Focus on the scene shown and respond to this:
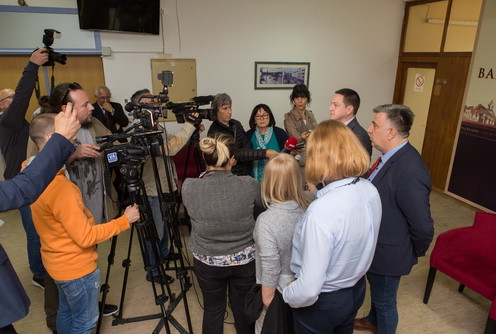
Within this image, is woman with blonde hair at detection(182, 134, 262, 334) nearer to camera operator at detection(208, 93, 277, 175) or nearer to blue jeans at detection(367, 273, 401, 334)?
blue jeans at detection(367, 273, 401, 334)

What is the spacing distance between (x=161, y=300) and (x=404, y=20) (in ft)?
19.2

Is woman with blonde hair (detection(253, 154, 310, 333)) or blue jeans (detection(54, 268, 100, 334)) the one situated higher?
woman with blonde hair (detection(253, 154, 310, 333))

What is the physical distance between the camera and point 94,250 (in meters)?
1.77

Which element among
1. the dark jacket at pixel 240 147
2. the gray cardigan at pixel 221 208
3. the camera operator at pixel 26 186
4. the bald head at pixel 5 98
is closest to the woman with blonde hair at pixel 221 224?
the gray cardigan at pixel 221 208

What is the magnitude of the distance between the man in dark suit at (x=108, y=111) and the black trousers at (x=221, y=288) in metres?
3.06

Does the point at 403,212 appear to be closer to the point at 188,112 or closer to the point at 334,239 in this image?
the point at 334,239

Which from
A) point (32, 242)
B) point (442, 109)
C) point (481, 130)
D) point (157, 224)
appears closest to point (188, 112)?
point (157, 224)

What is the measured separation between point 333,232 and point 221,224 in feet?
2.14

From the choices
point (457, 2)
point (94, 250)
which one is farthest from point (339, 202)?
point (457, 2)

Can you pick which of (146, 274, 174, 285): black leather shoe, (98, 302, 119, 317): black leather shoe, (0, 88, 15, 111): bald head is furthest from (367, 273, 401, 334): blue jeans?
(0, 88, 15, 111): bald head

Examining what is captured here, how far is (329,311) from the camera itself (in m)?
1.37

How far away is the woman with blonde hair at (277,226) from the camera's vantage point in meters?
1.44

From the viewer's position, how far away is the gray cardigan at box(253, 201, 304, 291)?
4.70ft

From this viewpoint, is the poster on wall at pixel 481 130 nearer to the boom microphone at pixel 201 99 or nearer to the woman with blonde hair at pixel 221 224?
the boom microphone at pixel 201 99
